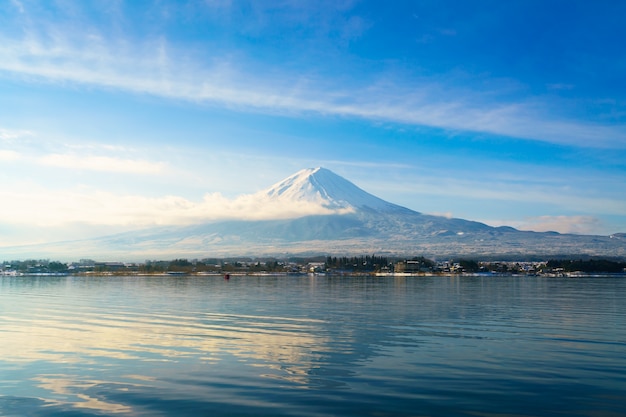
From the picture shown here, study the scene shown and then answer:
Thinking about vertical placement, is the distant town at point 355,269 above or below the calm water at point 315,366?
below

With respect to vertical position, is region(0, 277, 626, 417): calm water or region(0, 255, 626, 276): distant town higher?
region(0, 277, 626, 417): calm water

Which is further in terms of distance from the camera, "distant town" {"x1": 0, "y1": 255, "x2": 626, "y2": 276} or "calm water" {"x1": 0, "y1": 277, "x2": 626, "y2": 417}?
"distant town" {"x1": 0, "y1": 255, "x2": 626, "y2": 276}

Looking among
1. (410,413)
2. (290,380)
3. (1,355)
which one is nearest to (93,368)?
(1,355)

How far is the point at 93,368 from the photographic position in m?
18.1

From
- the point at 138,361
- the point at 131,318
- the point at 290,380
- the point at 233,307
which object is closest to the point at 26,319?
the point at 131,318

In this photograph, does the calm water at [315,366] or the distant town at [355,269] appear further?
the distant town at [355,269]

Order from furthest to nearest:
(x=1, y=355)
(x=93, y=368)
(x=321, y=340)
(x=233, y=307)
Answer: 1. (x=233, y=307)
2. (x=321, y=340)
3. (x=1, y=355)
4. (x=93, y=368)

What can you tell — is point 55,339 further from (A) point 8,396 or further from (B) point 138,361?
(A) point 8,396

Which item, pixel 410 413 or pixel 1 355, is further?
pixel 1 355

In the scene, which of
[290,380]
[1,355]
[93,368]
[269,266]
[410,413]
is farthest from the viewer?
[269,266]

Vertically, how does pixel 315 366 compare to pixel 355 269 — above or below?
above

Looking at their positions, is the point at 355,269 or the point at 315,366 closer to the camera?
the point at 315,366

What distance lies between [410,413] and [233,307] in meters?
29.9

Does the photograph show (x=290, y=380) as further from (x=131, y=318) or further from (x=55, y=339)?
(x=131, y=318)
